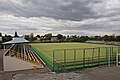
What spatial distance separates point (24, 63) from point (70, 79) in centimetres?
644

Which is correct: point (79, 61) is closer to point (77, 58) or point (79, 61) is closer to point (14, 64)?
point (77, 58)

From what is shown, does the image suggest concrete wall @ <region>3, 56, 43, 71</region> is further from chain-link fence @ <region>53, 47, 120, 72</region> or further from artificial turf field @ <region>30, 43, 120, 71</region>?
chain-link fence @ <region>53, 47, 120, 72</region>

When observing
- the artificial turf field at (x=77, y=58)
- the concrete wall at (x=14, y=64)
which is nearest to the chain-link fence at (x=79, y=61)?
the artificial turf field at (x=77, y=58)

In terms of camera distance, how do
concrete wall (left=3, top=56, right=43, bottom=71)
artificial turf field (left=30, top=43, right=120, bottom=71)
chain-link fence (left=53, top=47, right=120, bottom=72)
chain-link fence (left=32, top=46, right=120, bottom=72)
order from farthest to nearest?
artificial turf field (left=30, top=43, right=120, bottom=71) < concrete wall (left=3, top=56, right=43, bottom=71) < chain-link fence (left=53, top=47, right=120, bottom=72) < chain-link fence (left=32, top=46, right=120, bottom=72)

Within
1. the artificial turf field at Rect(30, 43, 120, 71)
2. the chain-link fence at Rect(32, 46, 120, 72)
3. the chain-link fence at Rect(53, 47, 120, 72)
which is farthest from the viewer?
the artificial turf field at Rect(30, 43, 120, 71)

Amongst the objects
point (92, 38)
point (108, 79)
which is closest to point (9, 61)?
point (108, 79)

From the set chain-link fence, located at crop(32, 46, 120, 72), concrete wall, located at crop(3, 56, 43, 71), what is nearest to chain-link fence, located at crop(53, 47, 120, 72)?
chain-link fence, located at crop(32, 46, 120, 72)

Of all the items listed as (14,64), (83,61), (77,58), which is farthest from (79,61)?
(14,64)

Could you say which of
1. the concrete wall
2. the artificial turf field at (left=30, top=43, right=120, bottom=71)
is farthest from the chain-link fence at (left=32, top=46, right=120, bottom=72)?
the concrete wall

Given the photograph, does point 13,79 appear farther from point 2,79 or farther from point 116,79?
point 116,79

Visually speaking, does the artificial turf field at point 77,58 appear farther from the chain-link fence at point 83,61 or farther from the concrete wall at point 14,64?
the concrete wall at point 14,64

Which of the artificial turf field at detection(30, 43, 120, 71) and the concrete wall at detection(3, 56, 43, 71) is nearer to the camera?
the concrete wall at detection(3, 56, 43, 71)

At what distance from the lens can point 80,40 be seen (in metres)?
67.9

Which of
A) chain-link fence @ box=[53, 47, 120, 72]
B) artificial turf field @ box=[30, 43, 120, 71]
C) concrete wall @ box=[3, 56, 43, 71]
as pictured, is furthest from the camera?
artificial turf field @ box=[30, 43, 120, 71]
